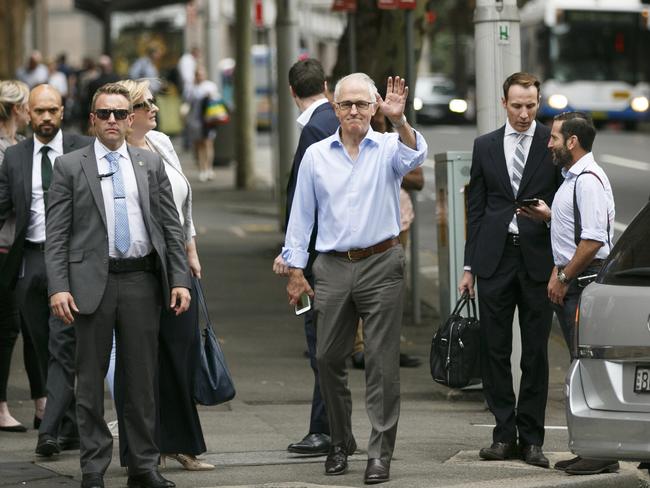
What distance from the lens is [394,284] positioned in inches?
319

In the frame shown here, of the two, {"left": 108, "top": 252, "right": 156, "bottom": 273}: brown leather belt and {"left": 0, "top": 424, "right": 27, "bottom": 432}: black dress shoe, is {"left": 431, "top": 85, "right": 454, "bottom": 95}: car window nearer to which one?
{"left": 0, "top": 424, "right": 27, "bottom": 432}: black dress shoe

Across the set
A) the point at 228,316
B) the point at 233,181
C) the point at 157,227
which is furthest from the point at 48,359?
the point at 233,181

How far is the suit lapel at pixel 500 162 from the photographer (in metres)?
8.59

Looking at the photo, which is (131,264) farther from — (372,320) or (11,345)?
(11,345)

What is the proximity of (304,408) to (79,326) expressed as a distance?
3.22m

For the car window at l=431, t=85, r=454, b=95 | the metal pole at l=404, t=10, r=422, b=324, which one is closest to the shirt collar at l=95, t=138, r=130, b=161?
the metal pole at l=404, t=10, r=422, b=324

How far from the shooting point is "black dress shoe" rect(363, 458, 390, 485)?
7930mm

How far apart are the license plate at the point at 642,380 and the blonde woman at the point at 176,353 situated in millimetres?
2317

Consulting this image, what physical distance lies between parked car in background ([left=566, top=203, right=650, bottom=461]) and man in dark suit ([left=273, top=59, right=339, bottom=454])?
1.74 meters

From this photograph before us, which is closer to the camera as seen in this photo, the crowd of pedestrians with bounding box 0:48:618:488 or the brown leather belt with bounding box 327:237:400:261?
the crowd of pedestrians with bounding box 0:48:618:488

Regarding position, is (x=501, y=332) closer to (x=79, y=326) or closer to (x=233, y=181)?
(x=79, y=326)

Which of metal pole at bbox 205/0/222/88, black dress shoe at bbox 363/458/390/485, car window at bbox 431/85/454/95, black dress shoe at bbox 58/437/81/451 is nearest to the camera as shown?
black dress shoe at bbox 363/458/390/485

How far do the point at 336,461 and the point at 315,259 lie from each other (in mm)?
1012

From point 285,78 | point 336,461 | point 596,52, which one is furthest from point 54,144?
point 596,52
